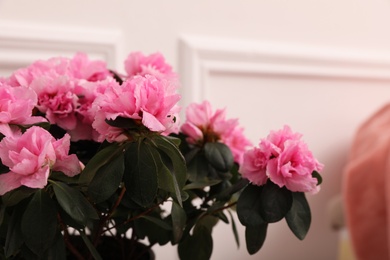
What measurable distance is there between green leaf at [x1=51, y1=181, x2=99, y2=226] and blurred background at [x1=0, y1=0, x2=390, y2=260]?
18.4 inches

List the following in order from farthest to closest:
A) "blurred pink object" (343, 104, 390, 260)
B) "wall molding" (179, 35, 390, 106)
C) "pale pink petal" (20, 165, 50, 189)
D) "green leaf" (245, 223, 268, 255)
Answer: "wall molding" (179, 35, 390, 106) < "blurred pink object" (343, 104, 390, 260) < "green leaf" (245, 223, 268, 255) < "pale pink petal" (20, 165, 50, 189)

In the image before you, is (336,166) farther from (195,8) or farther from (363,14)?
(195,8)

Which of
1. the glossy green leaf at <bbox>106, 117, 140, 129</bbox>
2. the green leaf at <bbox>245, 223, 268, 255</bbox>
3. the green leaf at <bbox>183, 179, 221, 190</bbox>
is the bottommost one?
the green leaf at <bbox>245, 223, 268, 255</bbox>

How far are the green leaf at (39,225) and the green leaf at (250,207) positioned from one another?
166 millimetres

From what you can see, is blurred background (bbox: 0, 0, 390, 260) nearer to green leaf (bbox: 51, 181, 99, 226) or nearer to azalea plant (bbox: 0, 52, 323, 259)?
azalea plant (bbox: 0, 52, 323, 259)

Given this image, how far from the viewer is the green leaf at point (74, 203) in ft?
1.26

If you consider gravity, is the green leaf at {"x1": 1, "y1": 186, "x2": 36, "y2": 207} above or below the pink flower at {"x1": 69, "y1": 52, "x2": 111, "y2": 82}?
below

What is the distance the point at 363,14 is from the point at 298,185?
0.78 metres

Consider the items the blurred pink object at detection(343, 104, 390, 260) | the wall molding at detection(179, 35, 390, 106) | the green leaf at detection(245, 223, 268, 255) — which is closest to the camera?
the green leaf at detection(245, 223, 268, 255)

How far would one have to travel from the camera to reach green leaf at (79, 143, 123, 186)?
405mm

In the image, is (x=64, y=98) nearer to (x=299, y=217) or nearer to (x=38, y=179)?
(x=38, y=179)

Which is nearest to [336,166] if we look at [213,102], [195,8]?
[213,102]

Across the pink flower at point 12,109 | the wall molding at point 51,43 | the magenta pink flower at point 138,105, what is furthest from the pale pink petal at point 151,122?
the wall molding at point 51,43

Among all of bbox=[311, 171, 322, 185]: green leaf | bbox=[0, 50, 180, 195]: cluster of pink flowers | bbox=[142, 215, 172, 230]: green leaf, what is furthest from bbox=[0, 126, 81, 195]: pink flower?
bbox=[311, 171, 322, 185]: green leaf
